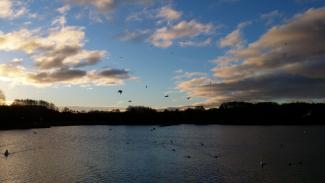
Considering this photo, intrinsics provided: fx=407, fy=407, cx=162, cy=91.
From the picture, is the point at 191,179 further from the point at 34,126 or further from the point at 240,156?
the point at 34,126

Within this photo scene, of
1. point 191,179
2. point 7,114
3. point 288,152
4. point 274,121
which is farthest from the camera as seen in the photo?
point 274,121

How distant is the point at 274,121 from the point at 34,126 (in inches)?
4262

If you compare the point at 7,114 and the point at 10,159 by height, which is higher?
the point at 7,114

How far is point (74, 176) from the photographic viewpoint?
43.0m

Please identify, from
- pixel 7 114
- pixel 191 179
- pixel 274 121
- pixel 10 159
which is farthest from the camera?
pixel 274 121

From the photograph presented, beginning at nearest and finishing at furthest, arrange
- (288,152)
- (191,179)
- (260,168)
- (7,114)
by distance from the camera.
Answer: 1. (191,179)
2. (260,168)
3. (288,152)
4. (7,114)

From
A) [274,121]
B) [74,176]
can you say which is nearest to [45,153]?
[74,176]

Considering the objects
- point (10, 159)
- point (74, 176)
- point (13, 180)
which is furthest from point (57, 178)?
point (10, 159)

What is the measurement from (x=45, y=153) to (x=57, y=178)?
25.0 metres

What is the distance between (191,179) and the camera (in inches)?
1620

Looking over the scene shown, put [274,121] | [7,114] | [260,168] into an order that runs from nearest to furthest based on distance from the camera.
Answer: [260,168] < [7,114] < [274,121]

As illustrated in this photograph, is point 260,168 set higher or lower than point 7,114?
lower

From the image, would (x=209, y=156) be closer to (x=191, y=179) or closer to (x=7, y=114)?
(x=191, y=179)

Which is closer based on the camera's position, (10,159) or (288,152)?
(10,159)
